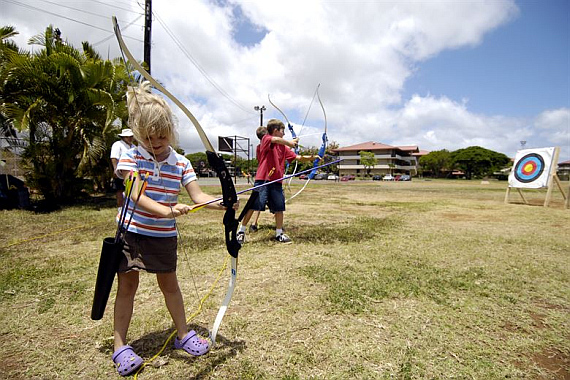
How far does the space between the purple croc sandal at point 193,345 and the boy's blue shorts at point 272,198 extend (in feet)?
8.98

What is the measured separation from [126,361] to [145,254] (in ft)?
1.90

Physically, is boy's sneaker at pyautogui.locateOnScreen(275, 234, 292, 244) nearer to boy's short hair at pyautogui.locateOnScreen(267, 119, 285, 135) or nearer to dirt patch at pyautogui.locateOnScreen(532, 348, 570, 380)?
boy's short hair at pyautogui.locateOnScreen(267, 119, 285, 135)

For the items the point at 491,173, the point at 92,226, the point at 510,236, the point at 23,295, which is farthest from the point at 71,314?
the point at 491,173

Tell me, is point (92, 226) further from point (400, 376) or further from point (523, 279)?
point (523, 279)

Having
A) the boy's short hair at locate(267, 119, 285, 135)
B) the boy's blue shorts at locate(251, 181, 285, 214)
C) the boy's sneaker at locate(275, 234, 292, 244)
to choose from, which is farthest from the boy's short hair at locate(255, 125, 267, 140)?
the boy's sneaker at locate(275, 234, 292, 244)

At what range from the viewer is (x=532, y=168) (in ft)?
38.8

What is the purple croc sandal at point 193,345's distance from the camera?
76.7 inches

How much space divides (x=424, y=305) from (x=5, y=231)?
246 inches

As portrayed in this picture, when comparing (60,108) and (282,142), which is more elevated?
(60,108)

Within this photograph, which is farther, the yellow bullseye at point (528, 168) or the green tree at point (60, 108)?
the yellow bullseye at point (528, 168)

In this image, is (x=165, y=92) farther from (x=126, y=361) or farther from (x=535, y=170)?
(x=535, y=170)

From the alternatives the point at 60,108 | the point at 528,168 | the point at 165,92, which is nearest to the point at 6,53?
the point at 60,108

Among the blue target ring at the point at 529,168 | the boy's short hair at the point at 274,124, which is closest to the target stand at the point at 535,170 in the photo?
the blue target ring at the point at 529,168

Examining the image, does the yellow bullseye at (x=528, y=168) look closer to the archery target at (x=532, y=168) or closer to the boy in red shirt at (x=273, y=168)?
the archery target at (x=532, y=168)
